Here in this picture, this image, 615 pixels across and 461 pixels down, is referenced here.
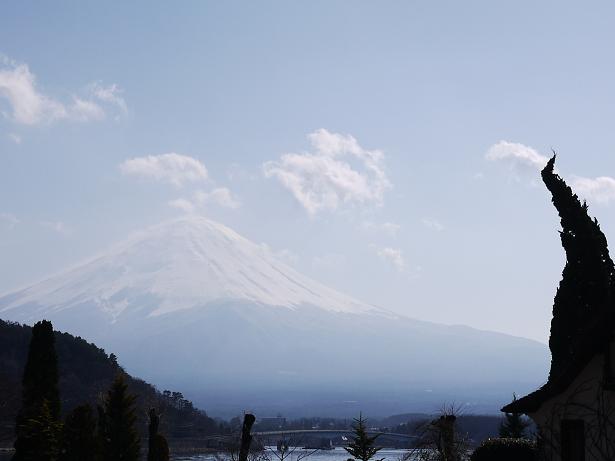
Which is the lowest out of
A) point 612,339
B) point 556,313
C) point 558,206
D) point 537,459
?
point 537,459

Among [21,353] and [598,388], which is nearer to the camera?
[598,388]

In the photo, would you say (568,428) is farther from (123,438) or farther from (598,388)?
(123,438)

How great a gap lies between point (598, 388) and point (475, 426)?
424 ft

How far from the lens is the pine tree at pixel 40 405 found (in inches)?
1394

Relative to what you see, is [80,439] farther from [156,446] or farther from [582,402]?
[582,402]

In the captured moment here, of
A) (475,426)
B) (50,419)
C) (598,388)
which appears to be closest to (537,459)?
(598,388)

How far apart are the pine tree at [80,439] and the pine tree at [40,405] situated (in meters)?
0.62

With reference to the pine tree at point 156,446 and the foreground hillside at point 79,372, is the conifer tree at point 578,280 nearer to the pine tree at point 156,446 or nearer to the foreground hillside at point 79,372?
the pine tree at point 156,446

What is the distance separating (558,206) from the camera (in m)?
38.3

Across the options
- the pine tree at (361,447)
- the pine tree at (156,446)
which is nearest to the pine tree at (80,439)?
the pine tree at (156,446)

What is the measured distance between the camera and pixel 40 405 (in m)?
37.6

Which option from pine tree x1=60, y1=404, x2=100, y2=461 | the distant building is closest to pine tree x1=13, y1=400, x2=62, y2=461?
pine tree x1=60, y1=404, x2=100, y2=461

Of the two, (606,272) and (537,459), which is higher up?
(606,272)

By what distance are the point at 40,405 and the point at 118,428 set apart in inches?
177
